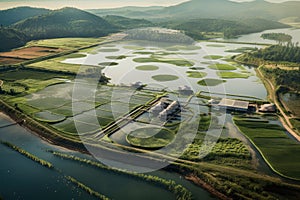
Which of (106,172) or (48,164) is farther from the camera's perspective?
(48,164)

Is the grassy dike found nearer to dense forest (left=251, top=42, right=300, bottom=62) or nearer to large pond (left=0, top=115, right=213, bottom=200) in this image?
large pond (left=0, top=115, right=213, bottom=200)

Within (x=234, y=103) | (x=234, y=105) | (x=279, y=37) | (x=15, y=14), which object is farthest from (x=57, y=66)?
(x=15, y=14)

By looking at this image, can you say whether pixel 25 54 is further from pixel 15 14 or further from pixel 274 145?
pixel 15 14

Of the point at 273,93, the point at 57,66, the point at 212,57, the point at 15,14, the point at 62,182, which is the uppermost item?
the point at 15,14

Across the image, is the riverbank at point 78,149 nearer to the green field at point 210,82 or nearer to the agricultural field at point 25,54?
the green field at point 210,82

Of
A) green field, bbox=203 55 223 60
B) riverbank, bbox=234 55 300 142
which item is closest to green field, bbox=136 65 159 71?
green field, bbox=203 55 223 60

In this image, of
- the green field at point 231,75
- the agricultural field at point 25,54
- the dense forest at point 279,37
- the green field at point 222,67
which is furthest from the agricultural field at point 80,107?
the dense forest at point 279,37
